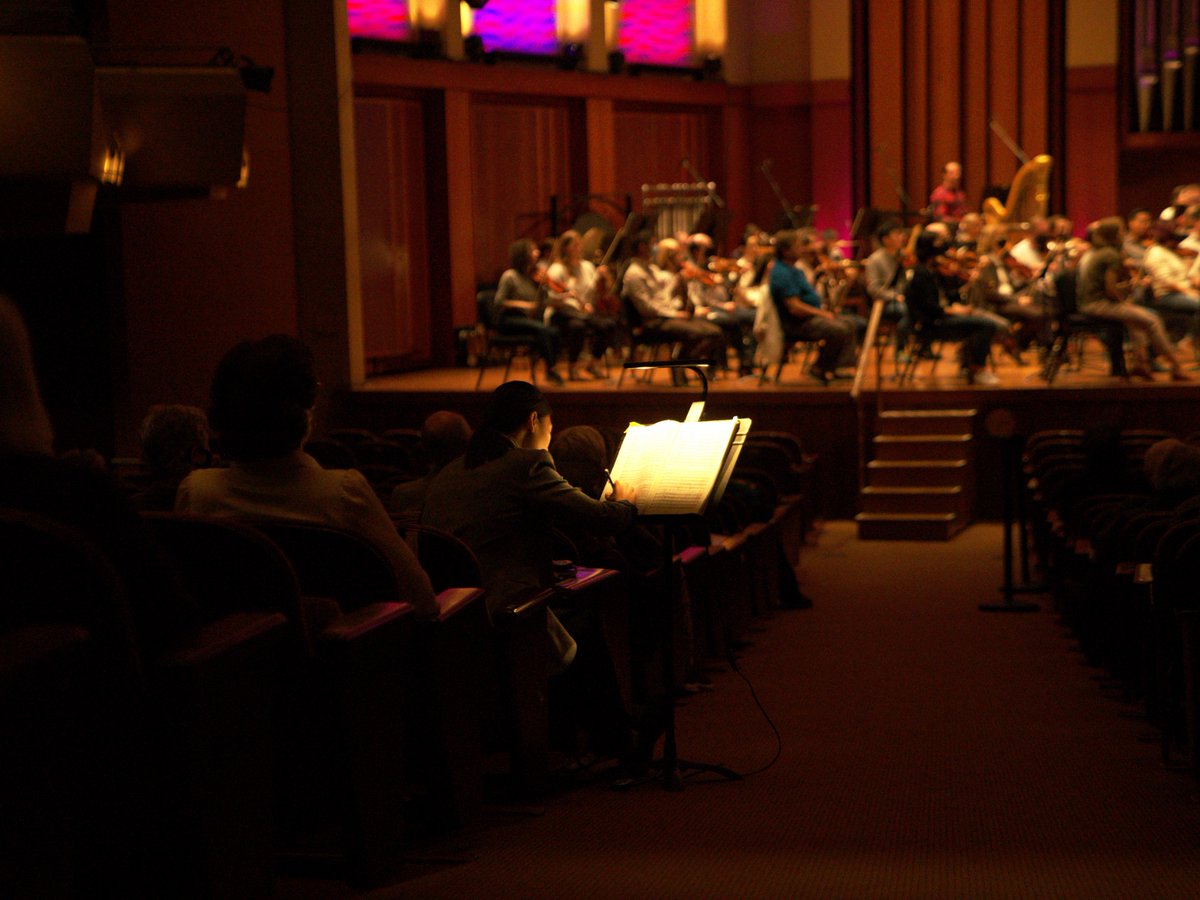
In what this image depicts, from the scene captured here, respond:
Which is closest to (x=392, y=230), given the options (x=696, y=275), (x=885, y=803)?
(x=696, y=275)

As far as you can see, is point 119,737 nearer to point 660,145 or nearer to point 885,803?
point 885,803

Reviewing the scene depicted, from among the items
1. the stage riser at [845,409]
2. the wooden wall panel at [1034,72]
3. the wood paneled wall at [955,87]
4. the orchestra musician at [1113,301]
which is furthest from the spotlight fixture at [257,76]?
the wooden wall panel at [1034,72]

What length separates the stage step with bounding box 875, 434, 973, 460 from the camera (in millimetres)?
8508

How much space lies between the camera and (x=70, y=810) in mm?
1734

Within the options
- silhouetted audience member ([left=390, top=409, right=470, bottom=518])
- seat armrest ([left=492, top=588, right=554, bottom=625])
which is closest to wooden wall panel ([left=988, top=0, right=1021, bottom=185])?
silhouetted audience member ([left=390, top=409, right=470, bottom=518])

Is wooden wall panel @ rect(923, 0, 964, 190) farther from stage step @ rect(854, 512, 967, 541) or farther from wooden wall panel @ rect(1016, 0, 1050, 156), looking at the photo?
stage step @ rect(854, 512, 967, 541)

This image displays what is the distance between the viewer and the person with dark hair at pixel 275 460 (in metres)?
2.50

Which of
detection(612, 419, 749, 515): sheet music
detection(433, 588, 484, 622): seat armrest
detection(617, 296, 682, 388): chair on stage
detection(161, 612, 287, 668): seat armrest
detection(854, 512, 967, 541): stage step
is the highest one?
detection(617, 296, 682, 388): chair on stage

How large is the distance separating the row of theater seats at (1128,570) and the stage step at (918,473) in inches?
53.5

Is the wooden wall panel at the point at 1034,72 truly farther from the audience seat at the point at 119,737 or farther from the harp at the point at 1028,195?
the audience seat at the point at 119,737

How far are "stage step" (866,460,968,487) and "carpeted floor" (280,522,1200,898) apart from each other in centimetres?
283

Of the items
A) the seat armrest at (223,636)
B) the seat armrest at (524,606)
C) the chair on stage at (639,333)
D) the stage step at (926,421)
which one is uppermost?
the chair on stage at (639,333)

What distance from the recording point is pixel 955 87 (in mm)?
14438

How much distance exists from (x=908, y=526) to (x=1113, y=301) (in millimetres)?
2009
